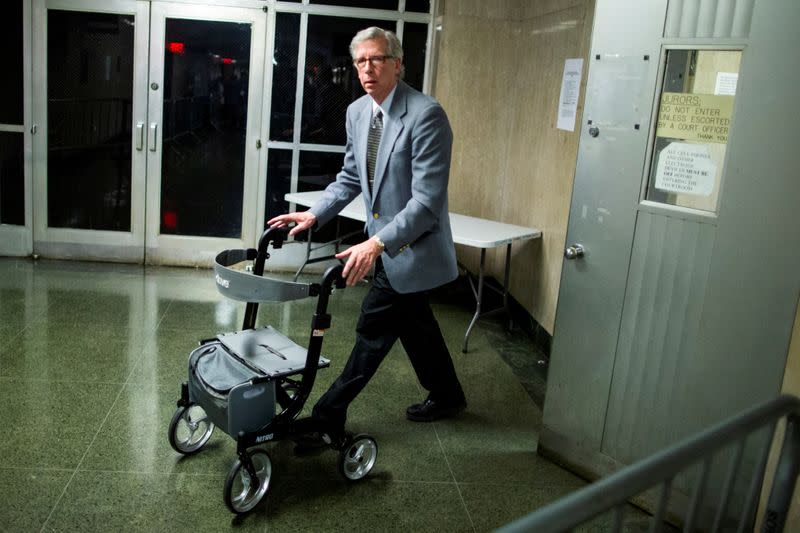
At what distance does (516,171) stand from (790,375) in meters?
2.93

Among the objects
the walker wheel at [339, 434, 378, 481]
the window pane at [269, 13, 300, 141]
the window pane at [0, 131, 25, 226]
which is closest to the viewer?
the walker wheel at [339, 434, 378, 481]

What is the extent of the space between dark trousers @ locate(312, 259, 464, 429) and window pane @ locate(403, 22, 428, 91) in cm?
286

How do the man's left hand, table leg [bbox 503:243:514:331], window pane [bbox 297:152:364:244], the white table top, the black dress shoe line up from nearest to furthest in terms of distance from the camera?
the man's left hand
the black dress shoe
the white table top
table leg [bbox 503:243:514:331]
window pane [bbox 297:152:364:244]

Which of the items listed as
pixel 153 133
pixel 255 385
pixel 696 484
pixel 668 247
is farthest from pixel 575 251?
pixel 153 133

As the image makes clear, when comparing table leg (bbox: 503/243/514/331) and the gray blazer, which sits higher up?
the gray blazer

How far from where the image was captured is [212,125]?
5531 millimetres

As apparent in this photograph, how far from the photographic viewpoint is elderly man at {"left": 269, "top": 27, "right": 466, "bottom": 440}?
103 inches

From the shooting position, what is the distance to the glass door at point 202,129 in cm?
534

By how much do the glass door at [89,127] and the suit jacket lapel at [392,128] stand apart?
327cm

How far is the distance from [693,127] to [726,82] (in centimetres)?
17

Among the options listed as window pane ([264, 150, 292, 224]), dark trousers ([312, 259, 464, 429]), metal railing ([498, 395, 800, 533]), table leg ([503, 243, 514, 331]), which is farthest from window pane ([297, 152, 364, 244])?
metal railing ([498, 395, 800, 533])

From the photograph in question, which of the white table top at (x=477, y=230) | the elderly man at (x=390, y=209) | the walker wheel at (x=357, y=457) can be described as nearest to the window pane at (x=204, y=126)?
the white table top at (x=477, y=230)

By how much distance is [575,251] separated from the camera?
2805 mm

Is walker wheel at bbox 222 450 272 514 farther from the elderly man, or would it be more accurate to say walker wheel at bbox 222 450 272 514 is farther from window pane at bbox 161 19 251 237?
window pane at bbox 161 19 251 237
